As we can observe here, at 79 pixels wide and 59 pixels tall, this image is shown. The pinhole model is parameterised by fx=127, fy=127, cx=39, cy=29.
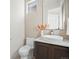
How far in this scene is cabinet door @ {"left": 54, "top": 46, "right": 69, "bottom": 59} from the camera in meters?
2.31

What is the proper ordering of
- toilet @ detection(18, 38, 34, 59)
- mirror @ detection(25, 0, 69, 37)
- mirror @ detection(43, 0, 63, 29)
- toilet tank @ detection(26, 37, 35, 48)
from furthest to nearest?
toilet tank @ detection(26, 37, 35, 48) < toilet @ detection(18, 38, 34, 59) < mirror @ detection(43, 0, 63, 29) < mirror @ detection(25, 0, 69, 37)

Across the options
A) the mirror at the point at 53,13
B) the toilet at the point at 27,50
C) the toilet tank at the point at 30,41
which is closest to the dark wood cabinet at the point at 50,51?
the toilet at the point at 27,50

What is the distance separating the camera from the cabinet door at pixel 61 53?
2.31 meters

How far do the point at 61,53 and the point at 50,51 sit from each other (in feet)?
1.12

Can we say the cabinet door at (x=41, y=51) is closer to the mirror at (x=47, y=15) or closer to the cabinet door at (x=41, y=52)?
the cabinet door at (x=41, y=52)

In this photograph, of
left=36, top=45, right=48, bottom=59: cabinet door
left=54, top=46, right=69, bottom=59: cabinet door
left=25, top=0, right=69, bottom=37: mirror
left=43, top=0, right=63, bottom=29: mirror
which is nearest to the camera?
left=54, top=46, right=69, bottom=59: cabinet door

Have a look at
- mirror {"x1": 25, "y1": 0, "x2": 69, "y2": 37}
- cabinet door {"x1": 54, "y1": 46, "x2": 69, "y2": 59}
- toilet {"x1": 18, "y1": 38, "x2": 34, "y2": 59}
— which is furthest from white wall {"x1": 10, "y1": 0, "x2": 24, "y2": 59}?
cabinet door {"x1": 54, "y1": 46, "x2": 69, "y2": 59}

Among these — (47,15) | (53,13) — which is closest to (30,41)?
(47,15)

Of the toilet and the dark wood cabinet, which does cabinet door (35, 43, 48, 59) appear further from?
the toilet

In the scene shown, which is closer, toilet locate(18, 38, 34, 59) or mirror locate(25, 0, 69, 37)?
mirror locate(25, 0, 69, 37)

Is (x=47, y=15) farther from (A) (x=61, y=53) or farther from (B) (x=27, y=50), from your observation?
(A) (x=61, y=53)

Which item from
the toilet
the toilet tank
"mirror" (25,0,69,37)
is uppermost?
"mirror" (25,0,69,37)

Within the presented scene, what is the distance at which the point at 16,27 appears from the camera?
396 cm
